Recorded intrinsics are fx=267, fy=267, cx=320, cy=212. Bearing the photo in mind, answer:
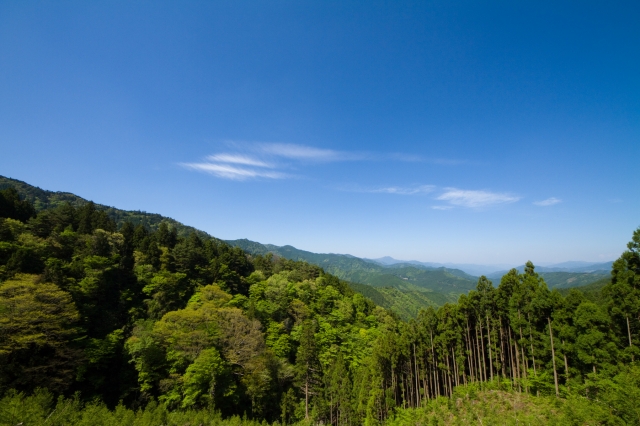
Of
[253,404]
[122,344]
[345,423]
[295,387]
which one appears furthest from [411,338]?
[122,344]

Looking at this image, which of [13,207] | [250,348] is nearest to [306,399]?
[250,348]

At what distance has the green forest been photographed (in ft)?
54.3

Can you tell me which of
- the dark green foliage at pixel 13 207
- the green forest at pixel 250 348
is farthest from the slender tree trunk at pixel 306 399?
the dark green foliage at pixel 13 207

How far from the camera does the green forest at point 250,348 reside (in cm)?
1656

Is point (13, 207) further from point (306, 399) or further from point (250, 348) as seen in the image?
point (306, 399)

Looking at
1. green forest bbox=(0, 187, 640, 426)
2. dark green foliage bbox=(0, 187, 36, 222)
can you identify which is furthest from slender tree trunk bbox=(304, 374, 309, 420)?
dark green foliage bbox=(0, 187, 36, 222)

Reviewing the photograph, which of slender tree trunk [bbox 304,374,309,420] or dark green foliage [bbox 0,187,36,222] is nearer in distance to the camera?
slender tree trunk [bbox 304,374,309,420]

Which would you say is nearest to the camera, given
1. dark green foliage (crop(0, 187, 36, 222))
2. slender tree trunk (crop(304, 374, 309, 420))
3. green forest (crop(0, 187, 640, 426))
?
green forest (crop(0, 187, 640, 426))

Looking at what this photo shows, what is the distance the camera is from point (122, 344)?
77.8 feet

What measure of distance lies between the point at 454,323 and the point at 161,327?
89.0 ft

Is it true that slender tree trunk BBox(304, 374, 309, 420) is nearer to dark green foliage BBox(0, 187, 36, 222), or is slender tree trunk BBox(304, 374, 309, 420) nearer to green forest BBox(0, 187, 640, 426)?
green forest BBox(0, 187, 640, 426)

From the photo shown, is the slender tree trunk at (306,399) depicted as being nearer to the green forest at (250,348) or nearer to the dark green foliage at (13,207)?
the green forest at (250,348)

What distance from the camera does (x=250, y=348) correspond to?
25.4 m

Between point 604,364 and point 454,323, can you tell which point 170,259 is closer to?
point 454,323
